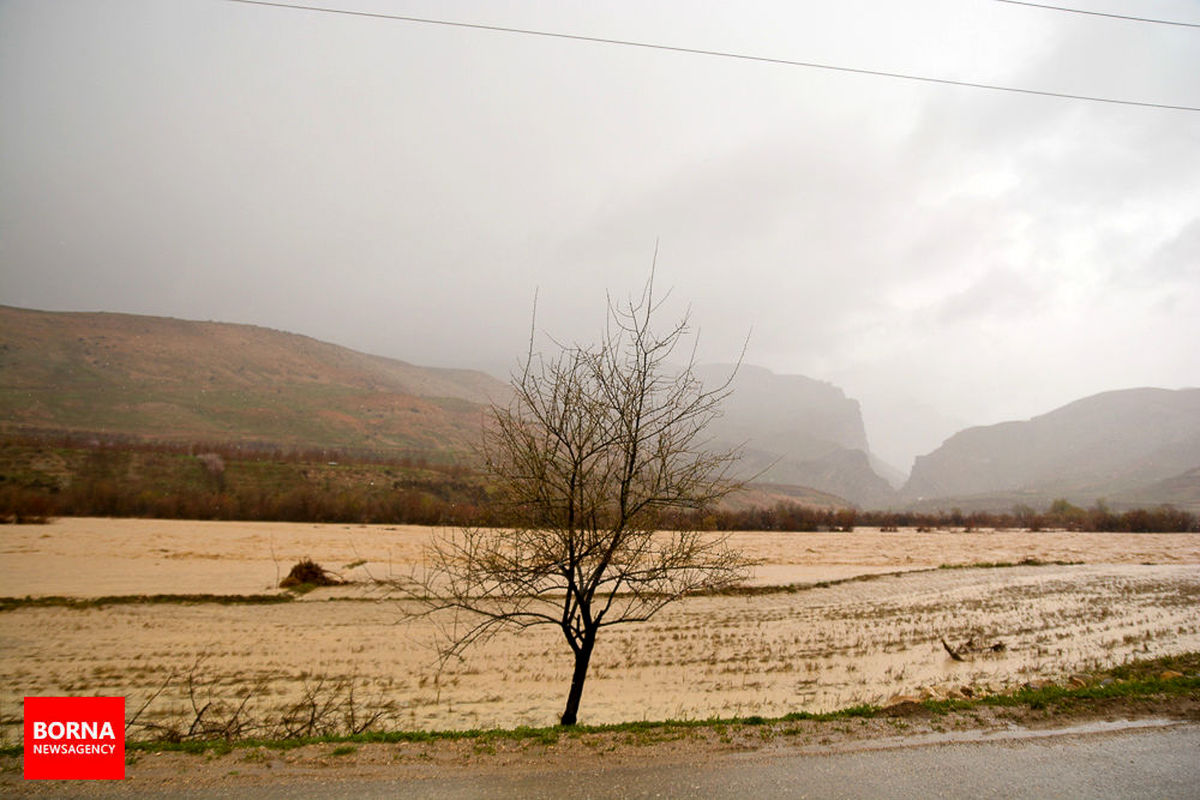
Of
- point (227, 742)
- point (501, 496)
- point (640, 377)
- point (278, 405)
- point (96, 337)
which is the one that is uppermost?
point (96, 337)

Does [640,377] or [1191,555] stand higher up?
[640,377]

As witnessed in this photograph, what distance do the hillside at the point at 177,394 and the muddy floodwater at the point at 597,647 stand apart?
73.7 meters

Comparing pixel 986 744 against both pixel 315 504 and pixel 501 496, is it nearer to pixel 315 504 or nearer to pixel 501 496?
pixel 501 496

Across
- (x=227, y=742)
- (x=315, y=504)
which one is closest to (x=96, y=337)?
(x=315, y=504)

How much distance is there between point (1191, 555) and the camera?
5150cm

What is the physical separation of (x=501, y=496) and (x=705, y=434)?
12.7 ft

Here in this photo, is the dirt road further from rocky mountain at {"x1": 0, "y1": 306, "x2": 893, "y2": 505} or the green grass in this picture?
rocky mountain at {"x1": 0, "y1": 306, "x2": 893, "y2": 505}

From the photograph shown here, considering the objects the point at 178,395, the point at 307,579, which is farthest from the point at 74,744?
the point at 178,395

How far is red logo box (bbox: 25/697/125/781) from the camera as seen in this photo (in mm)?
6199

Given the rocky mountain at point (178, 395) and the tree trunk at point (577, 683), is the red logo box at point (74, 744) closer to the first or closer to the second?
the tree trunk at point (577, 683)

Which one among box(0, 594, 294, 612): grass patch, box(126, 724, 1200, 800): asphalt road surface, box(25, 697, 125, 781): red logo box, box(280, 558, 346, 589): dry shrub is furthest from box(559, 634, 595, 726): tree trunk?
box(280, 558, 346, 589): dry shrub

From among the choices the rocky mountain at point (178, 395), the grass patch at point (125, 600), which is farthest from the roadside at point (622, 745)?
the rocky mountain at point (178, 395)

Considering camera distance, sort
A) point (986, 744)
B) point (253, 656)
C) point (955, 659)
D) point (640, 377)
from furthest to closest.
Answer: point (253, 656), point (955, 659), point (640, 377), point (986, 744)

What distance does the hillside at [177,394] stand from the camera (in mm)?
119438
